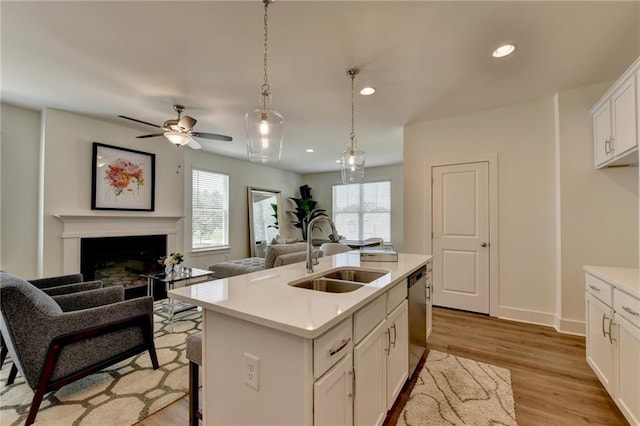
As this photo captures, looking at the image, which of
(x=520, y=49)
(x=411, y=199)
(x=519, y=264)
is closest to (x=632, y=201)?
(x=519, y=264)

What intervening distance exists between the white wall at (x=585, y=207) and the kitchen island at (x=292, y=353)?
2714mm

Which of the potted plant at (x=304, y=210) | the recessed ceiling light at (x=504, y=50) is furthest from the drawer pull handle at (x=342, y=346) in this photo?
the potted plant at (x=304, y=210)

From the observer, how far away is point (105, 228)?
4004mm

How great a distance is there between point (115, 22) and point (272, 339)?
2.46 m

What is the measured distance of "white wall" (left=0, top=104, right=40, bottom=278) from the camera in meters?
3.39

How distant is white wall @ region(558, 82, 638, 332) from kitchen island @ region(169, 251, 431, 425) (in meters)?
2.71

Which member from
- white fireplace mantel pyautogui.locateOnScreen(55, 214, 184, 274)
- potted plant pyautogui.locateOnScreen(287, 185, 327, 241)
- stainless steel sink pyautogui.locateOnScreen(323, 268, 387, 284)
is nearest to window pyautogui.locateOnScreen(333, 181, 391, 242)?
potted plant pyautogui.locateOnScreen(287, 185, 327, 241)

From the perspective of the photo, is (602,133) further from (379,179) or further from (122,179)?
(122,179)

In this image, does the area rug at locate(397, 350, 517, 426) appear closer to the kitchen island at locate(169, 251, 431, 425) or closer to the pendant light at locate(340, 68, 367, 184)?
the kitchen island at locate(169, 251, 431, 425)

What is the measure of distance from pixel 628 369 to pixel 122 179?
5.68 m

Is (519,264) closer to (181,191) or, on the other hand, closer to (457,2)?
(457,2)

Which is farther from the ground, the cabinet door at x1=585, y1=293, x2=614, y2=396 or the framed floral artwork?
the framed floral artwork

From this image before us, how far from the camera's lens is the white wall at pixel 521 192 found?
3320 millimetres

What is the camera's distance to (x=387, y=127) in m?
4.32
